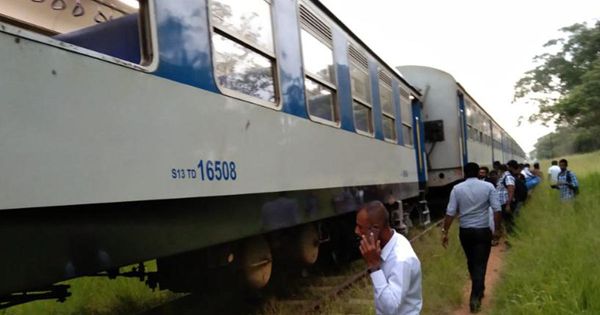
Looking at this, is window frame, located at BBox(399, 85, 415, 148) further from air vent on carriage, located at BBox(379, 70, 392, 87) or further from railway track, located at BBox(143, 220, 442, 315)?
railway track, located at BBox(143, 220, 442, 315)

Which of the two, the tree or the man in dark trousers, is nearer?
the man in dark trousers

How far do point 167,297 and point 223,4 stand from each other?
367cm

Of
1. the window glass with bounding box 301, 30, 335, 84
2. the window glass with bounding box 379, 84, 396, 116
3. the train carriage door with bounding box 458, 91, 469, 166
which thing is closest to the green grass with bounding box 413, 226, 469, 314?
the window glass with bounding box 379, 84, 396, 116

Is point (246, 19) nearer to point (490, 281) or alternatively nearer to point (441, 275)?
point (441, 275)

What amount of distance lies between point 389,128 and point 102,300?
14.3ft

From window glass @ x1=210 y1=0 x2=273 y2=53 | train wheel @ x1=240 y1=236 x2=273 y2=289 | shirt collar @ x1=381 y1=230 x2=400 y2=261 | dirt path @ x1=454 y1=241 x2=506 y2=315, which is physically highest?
window glass @ x1=210 y1=0 x2=273 y2=53

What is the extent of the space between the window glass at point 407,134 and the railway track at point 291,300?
303 cm

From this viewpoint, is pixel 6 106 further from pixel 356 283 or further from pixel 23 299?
pixel 356 283

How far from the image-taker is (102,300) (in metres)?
5.99

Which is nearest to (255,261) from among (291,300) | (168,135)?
(291,300)

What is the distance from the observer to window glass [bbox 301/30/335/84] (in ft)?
16.4

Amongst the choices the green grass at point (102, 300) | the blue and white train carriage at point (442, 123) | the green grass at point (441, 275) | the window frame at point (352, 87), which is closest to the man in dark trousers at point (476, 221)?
the green grass at point (441, 275)

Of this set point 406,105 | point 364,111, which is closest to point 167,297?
point 364,111

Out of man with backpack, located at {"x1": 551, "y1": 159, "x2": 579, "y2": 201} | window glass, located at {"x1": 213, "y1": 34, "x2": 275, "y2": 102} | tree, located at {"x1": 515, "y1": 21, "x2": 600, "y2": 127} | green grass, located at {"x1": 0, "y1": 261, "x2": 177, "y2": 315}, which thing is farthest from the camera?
tree, located at {"x1": 515, "y1": 21, "x2": 600, "y2": 127}
